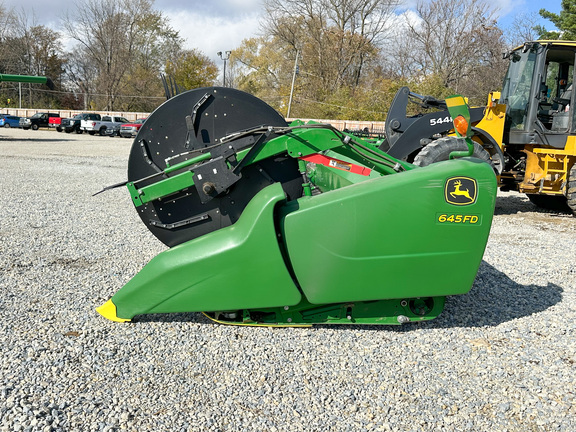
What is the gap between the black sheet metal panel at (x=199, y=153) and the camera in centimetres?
398

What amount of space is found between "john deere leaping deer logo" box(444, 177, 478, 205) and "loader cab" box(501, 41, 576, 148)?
20.4 ft

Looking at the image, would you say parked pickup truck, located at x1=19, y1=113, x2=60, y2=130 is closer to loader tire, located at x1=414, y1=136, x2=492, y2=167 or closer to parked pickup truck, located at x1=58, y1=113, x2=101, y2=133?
parked pickup truck, located at x1=58, y1=113, x2=101, y2=133

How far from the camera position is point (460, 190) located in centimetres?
329

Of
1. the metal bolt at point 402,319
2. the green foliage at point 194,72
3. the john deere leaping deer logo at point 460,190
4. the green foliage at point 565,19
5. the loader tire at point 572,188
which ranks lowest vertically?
the metal bolt at point 402,319

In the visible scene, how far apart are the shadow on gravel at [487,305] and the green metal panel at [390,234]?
52 centimetres

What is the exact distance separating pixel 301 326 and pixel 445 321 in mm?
1190

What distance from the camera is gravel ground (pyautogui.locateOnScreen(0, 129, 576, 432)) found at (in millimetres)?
2594

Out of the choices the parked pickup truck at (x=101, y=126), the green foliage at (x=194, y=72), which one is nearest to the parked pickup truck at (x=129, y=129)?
the parked pickup truck at (x=101, y=126)

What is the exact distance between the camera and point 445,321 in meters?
3.91

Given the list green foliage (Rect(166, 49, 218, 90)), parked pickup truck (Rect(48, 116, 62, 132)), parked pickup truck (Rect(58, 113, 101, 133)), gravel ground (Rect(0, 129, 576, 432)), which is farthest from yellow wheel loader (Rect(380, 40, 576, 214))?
green foliage (Rect(166, 49, 218, 90))

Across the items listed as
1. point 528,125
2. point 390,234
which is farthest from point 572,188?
point 390,234

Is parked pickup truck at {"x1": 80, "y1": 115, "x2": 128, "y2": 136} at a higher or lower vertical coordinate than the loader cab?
lower

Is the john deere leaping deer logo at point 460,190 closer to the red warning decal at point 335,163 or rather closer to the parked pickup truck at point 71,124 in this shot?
the red warning decal at point 335,163

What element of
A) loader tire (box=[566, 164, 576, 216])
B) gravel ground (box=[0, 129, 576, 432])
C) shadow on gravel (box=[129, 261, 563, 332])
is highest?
loader tire (box=[566, 164, 576, 216])
